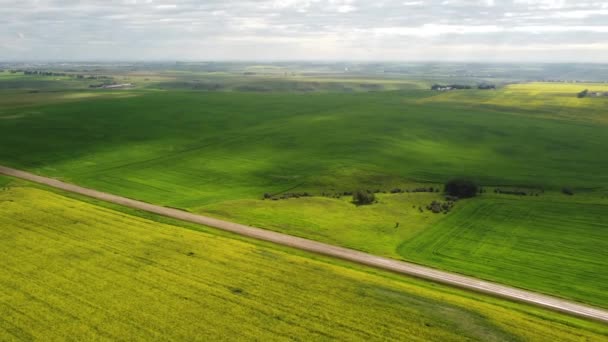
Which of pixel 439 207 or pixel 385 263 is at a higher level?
pixel 439 207

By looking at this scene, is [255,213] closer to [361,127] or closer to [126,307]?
[126,307]

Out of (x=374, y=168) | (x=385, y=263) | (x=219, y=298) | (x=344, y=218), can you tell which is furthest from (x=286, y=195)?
(x=219, y=298)

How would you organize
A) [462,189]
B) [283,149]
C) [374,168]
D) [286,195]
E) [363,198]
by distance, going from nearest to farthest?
[363,198] → [462,189] → [286,195] → [374,168] → [283,149]

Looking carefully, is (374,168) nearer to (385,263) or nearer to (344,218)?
(344,218)

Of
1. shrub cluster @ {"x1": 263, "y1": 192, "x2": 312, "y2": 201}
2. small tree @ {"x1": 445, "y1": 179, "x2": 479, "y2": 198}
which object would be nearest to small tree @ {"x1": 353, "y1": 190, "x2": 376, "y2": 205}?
shrub cluster @ {"x1": 263, "y1": 192, "x2": 312, "y2": 201}

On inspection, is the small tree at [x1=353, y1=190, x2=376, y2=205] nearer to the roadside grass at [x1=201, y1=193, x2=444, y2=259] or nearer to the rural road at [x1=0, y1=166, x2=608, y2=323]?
the roadside grass at [x1=201, y1=193, x2=444, y2=259]

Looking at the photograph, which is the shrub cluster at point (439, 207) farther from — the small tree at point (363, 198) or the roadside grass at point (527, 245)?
the small tree at point (363, 198)

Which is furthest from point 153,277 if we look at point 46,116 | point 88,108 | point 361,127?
point 88,108
